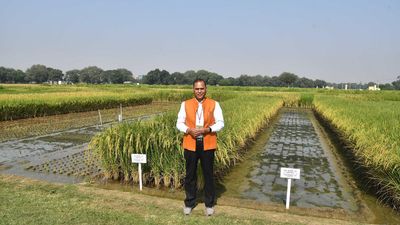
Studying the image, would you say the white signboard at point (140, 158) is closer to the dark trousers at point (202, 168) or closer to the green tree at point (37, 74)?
the dark trousers at point (202, 168)

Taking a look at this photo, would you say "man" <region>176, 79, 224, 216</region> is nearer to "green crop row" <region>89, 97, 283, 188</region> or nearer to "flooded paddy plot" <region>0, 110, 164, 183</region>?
"green crop row" <region>89, 97, 283, 188</region>

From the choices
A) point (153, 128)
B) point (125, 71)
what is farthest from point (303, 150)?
point (125, 71)

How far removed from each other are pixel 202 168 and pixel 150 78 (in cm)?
10099

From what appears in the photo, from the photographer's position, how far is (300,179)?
7.20 meters

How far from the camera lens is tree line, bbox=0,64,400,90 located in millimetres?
99125

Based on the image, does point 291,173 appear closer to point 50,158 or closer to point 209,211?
point 209,211

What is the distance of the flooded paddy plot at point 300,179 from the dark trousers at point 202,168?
1509 millimetres

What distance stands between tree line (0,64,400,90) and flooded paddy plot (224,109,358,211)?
78.8m

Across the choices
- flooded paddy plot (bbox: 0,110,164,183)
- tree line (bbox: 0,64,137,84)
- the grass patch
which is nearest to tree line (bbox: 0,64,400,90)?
tree line (bbox: 0,64,137,84)

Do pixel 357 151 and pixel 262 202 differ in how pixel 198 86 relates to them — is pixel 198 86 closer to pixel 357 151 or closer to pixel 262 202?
pixel 262 202

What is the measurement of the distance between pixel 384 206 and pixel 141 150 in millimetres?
4241

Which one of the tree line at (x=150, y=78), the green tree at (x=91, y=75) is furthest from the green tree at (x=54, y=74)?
the green tree at (x=91, y=75)

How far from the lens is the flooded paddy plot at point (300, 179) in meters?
5.89

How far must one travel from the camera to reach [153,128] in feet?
21.6
